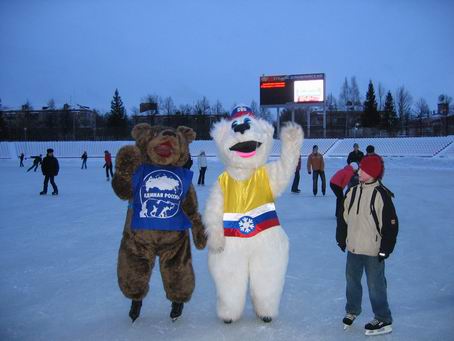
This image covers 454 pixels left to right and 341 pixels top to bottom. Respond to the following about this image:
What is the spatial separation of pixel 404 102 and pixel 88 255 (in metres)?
56.6

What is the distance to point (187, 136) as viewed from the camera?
354 cm

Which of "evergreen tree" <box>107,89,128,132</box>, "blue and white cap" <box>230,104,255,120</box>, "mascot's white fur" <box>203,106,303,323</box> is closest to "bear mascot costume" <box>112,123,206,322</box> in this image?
"mascot's white fur" <box>203,106,303,323</box>

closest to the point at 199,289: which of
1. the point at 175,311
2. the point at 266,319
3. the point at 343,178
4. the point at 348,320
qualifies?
the point at 175,311

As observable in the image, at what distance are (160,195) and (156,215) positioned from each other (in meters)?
0.17

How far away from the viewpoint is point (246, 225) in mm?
3215

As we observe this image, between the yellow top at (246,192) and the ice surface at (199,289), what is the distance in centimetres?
101

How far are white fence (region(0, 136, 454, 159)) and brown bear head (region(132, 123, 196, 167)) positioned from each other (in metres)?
16.1

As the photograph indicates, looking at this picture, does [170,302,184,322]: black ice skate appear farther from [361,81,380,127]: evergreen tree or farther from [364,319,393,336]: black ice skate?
[361,81,380,127]: evergreen tree

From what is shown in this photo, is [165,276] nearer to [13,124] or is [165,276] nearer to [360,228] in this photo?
[360,228]

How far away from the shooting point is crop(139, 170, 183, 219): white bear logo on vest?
10.7 feet

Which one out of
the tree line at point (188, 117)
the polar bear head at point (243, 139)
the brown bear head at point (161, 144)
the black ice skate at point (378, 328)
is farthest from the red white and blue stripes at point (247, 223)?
the tree line at point (188, 117)

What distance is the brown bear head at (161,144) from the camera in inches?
129

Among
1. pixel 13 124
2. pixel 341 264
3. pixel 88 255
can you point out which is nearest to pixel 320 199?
pixel 341 264

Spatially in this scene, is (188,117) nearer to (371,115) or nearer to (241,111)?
(371,115)
